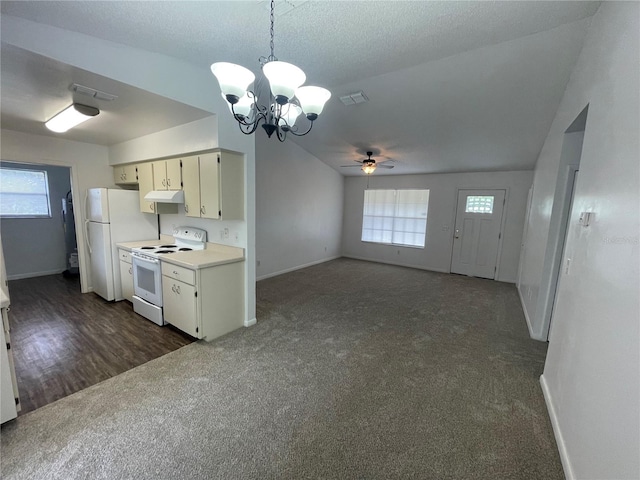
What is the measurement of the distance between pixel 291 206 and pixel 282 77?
4.36 meters

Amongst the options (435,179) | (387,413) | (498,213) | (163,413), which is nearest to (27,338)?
(163,413)

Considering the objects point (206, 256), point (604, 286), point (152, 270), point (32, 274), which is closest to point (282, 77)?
point (604, 286)

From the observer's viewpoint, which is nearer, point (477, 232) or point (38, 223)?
point (38, 223)

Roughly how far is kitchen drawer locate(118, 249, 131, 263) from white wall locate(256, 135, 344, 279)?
2.08 metres

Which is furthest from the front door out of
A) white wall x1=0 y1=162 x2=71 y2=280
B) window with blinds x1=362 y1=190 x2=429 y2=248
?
white wall x1=0 y1=162 x2=71 y2=280

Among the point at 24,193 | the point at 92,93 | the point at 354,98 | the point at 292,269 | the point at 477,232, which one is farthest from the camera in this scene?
the point at 292,269

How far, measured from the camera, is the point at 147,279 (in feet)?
10.7

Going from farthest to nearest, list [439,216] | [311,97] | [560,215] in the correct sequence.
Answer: [439,216]
[560,215]
[311,97]

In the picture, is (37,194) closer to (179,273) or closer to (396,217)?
(179,273)

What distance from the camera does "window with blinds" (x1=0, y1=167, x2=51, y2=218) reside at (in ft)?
15.5

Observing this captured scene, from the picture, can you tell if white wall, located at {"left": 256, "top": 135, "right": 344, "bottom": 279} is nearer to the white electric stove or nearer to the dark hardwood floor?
the white electric stove

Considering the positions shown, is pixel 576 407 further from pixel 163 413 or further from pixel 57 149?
pixel 57 149

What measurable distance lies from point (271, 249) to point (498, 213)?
4888 mm

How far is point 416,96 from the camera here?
3.30 m
